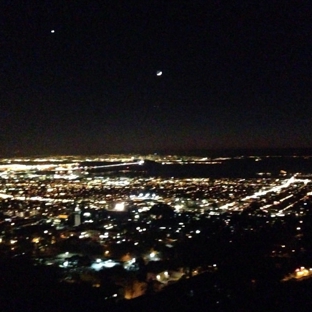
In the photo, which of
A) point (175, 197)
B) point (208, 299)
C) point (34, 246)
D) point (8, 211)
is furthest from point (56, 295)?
point (175, 197)

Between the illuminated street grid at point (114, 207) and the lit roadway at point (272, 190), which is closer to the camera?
the illuminated street grid at point (114, 207)

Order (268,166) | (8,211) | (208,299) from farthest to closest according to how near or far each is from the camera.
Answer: (268,166) < (8,211) < (208,299)

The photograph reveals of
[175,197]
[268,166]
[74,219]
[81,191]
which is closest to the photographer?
[74,219]

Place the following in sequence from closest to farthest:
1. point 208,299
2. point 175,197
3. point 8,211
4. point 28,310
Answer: point 28,310
point 208,299
point 8,211
point 175,197

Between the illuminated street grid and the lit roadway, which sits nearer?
the illuminated street grid

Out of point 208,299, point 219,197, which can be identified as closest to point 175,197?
point 219,197

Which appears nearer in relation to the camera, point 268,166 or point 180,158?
point 268,166

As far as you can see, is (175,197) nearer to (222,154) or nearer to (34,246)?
(34,246)

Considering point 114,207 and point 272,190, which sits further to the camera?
point 272,190

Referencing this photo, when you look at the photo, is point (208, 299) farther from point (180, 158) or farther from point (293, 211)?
point (180, 158)
